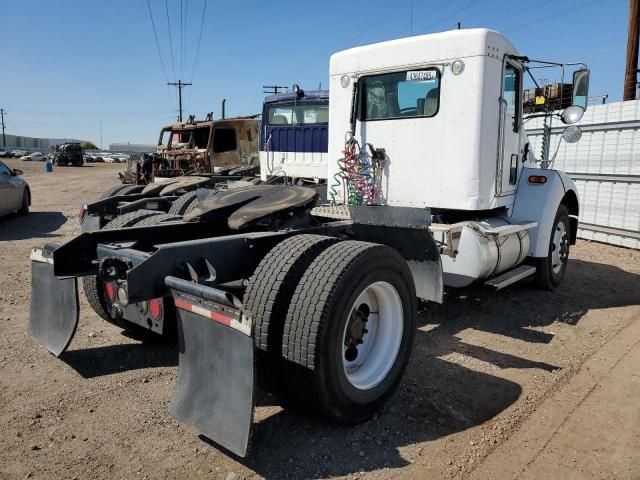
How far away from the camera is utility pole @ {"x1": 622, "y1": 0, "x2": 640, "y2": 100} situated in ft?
41.8

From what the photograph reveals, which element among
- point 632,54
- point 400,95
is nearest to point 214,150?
point 400,95

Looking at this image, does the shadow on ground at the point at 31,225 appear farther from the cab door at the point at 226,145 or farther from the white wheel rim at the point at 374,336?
the white wheel rim at the point at 374,336

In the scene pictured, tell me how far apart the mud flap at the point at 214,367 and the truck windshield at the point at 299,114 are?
701 cm

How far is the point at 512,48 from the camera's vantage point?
537cm

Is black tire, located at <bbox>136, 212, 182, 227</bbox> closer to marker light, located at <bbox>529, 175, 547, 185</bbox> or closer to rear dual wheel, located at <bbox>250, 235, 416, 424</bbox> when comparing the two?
rear dual wheel, located at <bbox>250, 235, 416, 424</bbox>

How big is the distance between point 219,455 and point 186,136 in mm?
13191

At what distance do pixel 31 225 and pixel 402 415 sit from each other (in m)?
11.2

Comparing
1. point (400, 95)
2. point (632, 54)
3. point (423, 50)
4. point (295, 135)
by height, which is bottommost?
point (295, 135)

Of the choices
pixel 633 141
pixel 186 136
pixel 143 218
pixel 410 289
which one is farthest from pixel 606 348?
pixel 186 136

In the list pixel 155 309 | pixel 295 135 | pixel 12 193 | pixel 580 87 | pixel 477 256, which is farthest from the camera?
pixel 12 193

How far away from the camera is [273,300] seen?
113 inches

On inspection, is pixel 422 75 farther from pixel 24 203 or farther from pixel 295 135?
pixel 24 203

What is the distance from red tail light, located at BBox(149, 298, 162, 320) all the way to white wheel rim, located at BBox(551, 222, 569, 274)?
4.88 meters

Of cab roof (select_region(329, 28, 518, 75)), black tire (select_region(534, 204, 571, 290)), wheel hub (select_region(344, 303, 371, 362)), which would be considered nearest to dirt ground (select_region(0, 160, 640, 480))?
wheel hub (select_region(344, 303, 371, 362))
